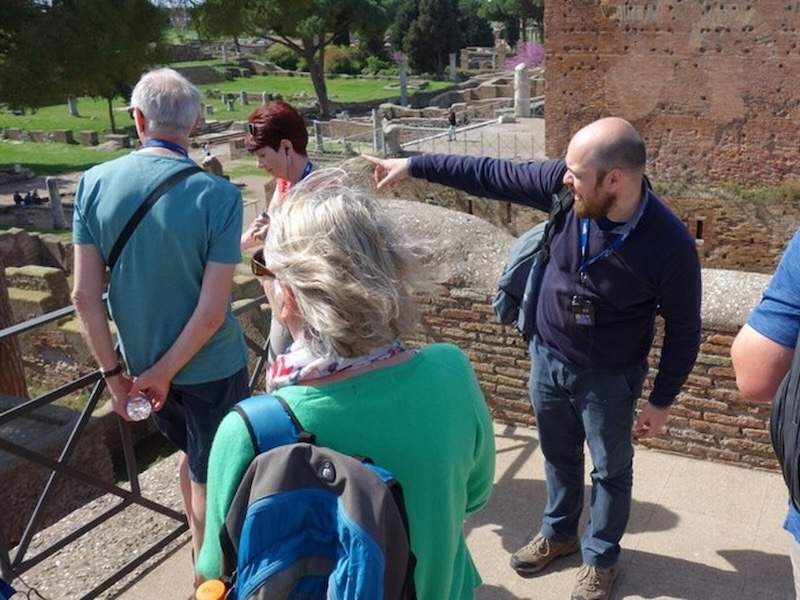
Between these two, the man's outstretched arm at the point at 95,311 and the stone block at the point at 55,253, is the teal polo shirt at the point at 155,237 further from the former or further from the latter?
the stone block at the point at 55,253

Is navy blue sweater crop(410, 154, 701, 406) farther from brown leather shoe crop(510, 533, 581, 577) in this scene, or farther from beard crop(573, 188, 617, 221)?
brown leather shoe crop(510, 533, 581, 577)

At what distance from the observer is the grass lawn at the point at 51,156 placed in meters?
30.7

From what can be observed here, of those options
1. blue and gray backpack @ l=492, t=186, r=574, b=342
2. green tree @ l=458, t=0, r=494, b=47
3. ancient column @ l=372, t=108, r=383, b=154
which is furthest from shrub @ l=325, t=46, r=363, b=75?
blue and gray backpack @ l=492, t=186, r=574, b=342

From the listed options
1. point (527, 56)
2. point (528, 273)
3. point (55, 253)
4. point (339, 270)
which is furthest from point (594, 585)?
point (527, 56)

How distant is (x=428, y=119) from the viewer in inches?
1243

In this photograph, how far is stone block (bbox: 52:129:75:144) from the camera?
1415 inches

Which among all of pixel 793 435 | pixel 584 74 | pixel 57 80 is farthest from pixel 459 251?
pixel 57 80

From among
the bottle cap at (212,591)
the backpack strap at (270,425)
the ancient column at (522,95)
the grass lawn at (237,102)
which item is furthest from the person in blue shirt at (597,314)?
the grass lawn at (237,102)

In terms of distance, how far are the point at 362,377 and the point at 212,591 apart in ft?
1.67

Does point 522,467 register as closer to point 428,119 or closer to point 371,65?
point 428,119

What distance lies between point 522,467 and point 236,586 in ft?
8.68

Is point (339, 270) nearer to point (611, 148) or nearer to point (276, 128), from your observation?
point (611, 148)

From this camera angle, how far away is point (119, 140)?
34.8 m

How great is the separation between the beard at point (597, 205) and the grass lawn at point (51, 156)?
29.5 m
